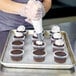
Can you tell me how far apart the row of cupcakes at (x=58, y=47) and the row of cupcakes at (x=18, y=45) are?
0.50 ft

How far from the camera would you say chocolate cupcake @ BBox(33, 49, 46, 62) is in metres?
1.11

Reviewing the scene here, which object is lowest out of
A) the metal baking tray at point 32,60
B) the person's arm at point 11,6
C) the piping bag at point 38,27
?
the metal baking tray at point 32,60

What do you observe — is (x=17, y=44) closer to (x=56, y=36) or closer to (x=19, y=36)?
(x=19, y=36)

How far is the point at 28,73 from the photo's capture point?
1.04 meters

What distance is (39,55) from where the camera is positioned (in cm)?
111

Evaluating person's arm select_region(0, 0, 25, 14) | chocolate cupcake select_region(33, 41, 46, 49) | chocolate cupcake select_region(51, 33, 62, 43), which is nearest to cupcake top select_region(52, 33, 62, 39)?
chocolate cupcake select_region(51, 33, 62, 43)

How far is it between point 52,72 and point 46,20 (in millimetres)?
1401

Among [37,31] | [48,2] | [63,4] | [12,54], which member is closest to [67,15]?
[63,4]

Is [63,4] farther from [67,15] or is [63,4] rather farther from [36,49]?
[36,49]

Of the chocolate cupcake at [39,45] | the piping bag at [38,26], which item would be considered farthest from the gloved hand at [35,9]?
the chocolate cupcake at [39,45]

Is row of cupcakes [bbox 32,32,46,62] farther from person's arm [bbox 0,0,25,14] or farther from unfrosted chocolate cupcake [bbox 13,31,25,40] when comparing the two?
person's arm [bbox 0,0,25,14]

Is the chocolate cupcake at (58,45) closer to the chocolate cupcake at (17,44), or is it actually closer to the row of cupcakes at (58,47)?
the row of cupcakes at (58,47)

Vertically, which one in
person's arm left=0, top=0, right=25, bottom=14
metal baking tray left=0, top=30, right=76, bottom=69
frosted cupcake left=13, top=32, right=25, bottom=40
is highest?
person's arm left=0, top=0, right=25, bottom=14

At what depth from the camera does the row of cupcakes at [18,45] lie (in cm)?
112
